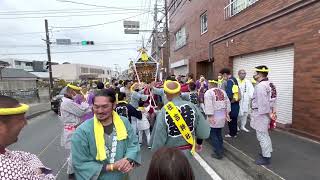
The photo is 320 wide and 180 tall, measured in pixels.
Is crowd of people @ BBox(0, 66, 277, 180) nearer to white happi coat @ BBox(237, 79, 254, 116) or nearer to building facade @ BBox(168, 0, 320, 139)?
white happi coat @ BBox(237, 79, 254, 116)

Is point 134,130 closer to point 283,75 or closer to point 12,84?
point 283,75

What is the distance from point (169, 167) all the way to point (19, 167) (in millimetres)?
845

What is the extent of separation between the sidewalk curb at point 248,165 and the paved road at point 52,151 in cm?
84

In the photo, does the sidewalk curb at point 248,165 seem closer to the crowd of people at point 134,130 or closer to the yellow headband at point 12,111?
the crowd of people at point 134,130

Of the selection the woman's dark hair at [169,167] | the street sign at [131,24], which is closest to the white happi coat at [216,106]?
the woman's dark hair at [169,167]

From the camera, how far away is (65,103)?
17.5 ft

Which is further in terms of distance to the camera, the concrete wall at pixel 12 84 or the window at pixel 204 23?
the concrete wall at pixel 12 84

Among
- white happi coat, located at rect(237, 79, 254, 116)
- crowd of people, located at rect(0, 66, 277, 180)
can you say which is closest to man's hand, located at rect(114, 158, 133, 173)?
crowd of people, located at rect(0, 66, 277, 180)

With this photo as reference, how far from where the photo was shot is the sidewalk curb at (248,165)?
5.34 m

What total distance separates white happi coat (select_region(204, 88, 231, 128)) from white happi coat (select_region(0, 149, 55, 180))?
506cm

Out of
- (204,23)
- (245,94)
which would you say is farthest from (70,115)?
(204,23)

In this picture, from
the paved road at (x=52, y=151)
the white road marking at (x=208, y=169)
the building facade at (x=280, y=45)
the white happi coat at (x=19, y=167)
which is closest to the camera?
the white happi coat at (x=19, y=167)

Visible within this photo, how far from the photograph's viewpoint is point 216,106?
22.5 feet

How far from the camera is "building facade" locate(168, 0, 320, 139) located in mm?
7906
